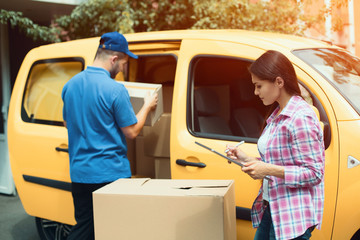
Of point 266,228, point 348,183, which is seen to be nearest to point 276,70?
point 266,228

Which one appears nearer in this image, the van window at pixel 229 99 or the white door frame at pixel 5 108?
the van window at pixel 229 99

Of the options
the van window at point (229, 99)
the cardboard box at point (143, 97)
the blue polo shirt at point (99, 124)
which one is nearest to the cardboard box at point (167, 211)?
the blue polo shirt at point (99, 124)

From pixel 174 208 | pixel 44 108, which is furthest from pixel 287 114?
pixel 44 108

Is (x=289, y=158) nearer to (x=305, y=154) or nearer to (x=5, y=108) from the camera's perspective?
(x=305, y=154)

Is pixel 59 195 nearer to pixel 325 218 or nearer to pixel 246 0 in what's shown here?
pixel 325 218

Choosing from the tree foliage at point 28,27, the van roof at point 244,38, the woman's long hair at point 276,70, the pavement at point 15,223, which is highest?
the tree foliage at point 28,27

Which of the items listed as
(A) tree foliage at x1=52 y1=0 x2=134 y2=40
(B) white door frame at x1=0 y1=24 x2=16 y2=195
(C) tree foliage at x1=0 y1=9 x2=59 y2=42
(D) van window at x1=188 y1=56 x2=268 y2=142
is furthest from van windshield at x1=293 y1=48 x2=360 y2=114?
(B) white door frame at x1=0 y1=24 x2=16 y2=195

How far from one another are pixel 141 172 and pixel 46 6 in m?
3.96

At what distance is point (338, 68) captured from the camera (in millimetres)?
3008

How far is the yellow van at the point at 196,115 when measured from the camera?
2641 millimetres

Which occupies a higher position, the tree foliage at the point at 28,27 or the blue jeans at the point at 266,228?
the tree foliage at the point at 28,27

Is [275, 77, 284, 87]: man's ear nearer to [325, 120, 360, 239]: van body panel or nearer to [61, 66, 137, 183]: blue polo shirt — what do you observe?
[325, 120, 360, 239]: van body panel

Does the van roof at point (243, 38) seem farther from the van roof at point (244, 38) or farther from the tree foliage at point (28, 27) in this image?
the tree foliage at point (28, 27)

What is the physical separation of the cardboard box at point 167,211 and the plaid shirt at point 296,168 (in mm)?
279
